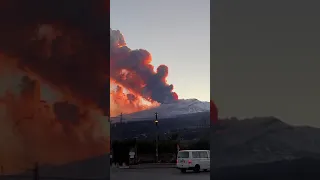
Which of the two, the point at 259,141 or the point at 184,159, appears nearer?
the point at 259,141

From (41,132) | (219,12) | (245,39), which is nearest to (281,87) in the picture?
(245,39)

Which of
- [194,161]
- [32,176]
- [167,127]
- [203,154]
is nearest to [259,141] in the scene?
[32,176]

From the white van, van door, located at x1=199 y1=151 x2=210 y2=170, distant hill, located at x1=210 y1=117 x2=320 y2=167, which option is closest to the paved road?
the white van

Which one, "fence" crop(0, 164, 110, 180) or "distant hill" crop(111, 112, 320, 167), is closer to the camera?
"distant hill" crop(111, 112, 320, 167)

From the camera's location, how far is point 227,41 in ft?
25.5

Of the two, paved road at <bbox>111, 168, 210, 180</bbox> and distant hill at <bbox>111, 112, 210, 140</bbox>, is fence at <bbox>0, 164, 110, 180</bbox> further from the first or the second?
distant hill at <bbox>111, 112, 210, 140</bbox>

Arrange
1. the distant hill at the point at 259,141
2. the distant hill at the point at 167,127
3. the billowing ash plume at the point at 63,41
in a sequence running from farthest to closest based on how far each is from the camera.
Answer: the distant hill at the point at 167,127 < the billowing ash plume at the point at 63,41 < the distant hill at the point at 259,141

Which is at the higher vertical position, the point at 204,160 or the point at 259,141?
the point at 259,141

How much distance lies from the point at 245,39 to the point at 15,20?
12.9 feet

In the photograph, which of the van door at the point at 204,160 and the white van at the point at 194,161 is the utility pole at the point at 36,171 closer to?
the white van at the point at 194,161

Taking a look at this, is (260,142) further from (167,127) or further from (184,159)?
(167,127)

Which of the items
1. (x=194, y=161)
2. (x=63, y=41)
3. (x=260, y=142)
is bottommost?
(x=194, y=161)

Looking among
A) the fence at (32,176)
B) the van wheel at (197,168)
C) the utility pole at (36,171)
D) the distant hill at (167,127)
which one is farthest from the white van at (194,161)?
the distant hill at (167,127)

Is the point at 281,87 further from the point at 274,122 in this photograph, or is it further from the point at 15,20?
the point at 15,20
